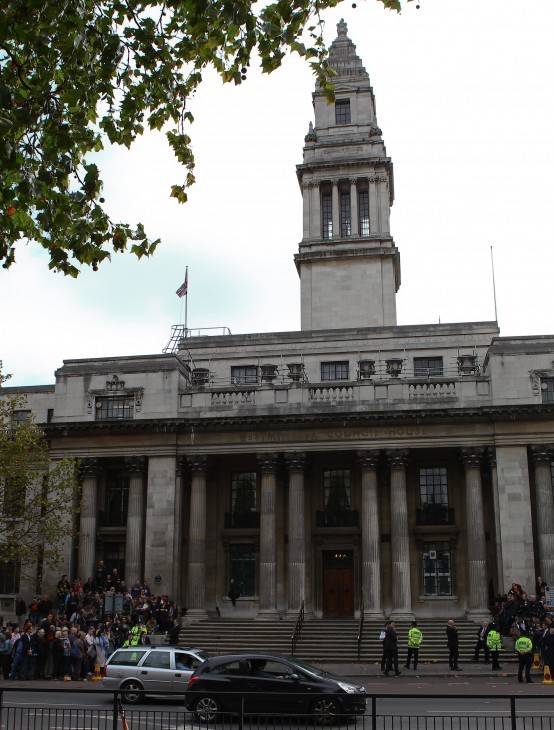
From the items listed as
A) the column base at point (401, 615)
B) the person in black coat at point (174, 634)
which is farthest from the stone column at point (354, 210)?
the person in black coat at point (174, 634)

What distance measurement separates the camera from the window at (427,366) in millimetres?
48250

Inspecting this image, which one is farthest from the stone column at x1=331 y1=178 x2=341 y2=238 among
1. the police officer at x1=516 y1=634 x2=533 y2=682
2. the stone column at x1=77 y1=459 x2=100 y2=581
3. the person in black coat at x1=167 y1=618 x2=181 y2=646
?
the police officer at x1=516 y1=634 x2=533 y2=682

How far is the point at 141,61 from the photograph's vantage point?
1520 cm

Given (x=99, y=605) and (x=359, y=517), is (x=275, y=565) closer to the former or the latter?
(x=359, y=517)

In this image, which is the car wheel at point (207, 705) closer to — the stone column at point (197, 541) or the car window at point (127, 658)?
the car window at point (127, 658)

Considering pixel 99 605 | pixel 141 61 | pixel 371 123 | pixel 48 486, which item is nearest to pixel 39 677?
pixel 99 605

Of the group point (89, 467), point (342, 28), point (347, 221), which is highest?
point (342, 28)

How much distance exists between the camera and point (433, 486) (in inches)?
1770

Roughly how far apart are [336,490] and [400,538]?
4.78 meters

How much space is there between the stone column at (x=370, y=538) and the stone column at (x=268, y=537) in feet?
13.5

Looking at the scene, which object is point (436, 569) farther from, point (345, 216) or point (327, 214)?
point (327, 214)

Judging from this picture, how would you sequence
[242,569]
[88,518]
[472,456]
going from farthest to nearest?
[242,569] < [88,518] < [472,456]

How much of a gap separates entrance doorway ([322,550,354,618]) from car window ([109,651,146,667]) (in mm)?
20033

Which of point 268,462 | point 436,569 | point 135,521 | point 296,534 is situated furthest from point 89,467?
point 436,569
